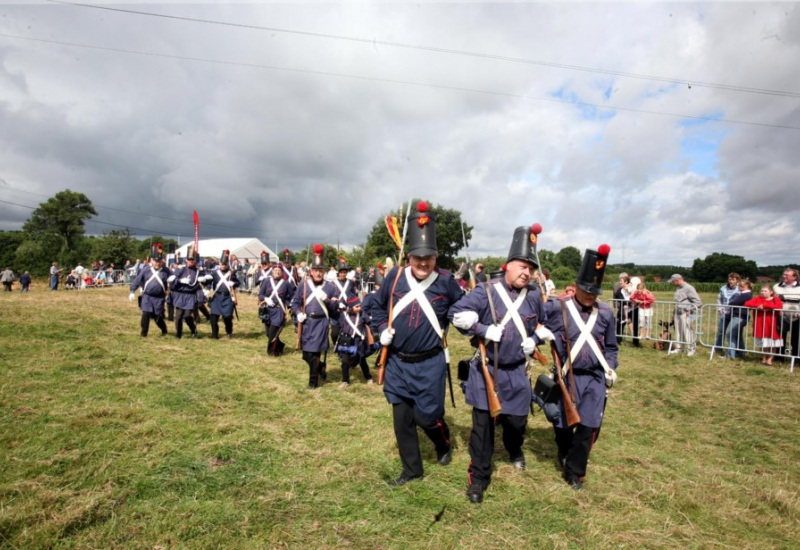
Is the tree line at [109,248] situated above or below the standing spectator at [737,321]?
above

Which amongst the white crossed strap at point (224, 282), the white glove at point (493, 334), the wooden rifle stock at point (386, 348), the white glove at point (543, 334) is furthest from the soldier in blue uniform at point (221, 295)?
the white glove at point (543, 334)

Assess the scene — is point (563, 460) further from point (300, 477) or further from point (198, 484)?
point (198, 484)

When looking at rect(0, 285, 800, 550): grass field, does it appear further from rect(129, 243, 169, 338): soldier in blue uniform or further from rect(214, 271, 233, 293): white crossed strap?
rect(214, 271, 233, 293): white crossed strap

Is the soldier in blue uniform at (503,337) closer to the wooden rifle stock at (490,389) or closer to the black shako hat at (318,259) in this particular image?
the wooden rifle stock at (490,389)

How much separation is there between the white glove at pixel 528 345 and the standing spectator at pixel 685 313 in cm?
875

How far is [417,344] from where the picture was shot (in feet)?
14.1

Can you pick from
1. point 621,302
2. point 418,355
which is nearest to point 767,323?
point 621,302

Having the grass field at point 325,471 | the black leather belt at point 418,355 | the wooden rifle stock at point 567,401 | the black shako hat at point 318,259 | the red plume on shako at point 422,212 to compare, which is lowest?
the grass field at point 325,471

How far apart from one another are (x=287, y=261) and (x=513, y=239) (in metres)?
10.3

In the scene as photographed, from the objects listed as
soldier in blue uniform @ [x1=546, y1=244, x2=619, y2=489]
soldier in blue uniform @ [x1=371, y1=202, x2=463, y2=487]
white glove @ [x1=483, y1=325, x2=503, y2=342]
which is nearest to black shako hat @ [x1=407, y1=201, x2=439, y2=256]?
soldier in blue uniform @ [x1=371, y1=202, x2=463, y2=487]

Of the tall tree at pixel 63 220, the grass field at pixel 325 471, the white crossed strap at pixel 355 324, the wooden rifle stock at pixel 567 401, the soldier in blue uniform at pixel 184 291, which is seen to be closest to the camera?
the grass field at pixel 325 471

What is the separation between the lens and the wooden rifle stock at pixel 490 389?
4.04 metres

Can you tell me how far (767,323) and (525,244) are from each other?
8.98 m

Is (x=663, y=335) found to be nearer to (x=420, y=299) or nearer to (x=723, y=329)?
(x=723, y=329)
